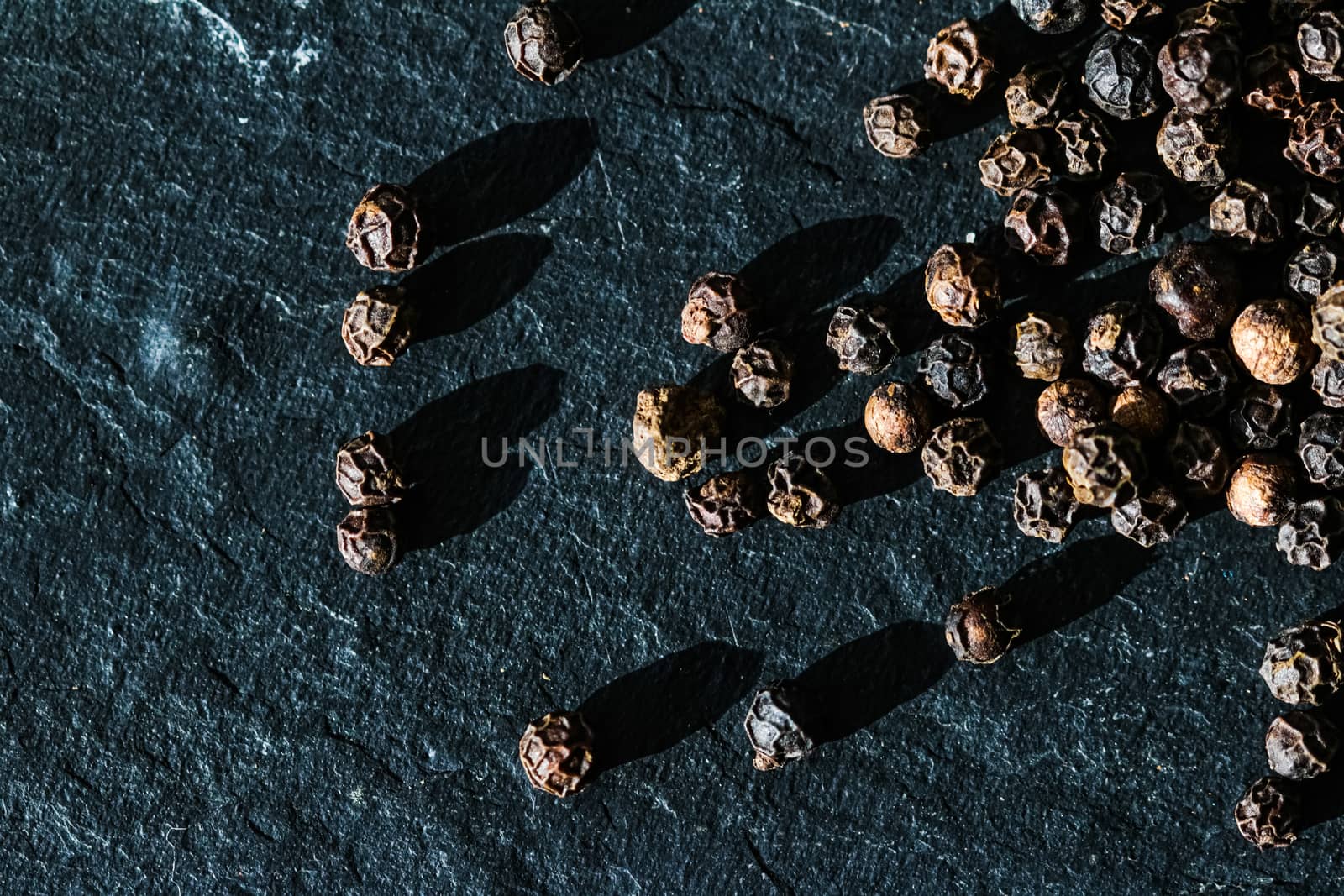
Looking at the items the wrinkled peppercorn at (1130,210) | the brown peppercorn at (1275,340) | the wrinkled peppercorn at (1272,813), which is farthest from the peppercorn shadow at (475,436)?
the wrinkled peppercorn at (1272,813)

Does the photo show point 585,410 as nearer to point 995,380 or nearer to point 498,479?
point 498,479

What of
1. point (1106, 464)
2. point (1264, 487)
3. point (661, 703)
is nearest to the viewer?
point (1106, 464)

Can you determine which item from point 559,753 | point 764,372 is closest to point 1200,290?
point 764,372

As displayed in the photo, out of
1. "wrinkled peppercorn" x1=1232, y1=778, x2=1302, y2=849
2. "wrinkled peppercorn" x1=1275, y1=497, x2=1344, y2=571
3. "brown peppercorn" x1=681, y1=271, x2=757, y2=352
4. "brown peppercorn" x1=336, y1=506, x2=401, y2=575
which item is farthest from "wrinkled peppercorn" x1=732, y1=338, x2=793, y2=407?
"wrinkled peppercorn" x1=1232, y1=778, x2=1302, y2=849

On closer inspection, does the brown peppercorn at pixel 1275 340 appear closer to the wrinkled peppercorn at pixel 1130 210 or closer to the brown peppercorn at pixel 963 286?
the wrinkled peppercorn at pixel 1130 210

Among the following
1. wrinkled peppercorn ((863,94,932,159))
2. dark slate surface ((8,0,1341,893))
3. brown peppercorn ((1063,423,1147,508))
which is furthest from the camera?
dark slate surface ((8,0,1341,893))

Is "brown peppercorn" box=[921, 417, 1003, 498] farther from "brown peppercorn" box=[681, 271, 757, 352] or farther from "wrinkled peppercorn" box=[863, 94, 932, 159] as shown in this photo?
"wrinkled peppercorn" box=[863, 94, 932, 159]

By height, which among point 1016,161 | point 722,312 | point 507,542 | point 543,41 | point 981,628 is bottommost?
point 981,628

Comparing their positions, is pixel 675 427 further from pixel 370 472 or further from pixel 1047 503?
pixel 1047 503
